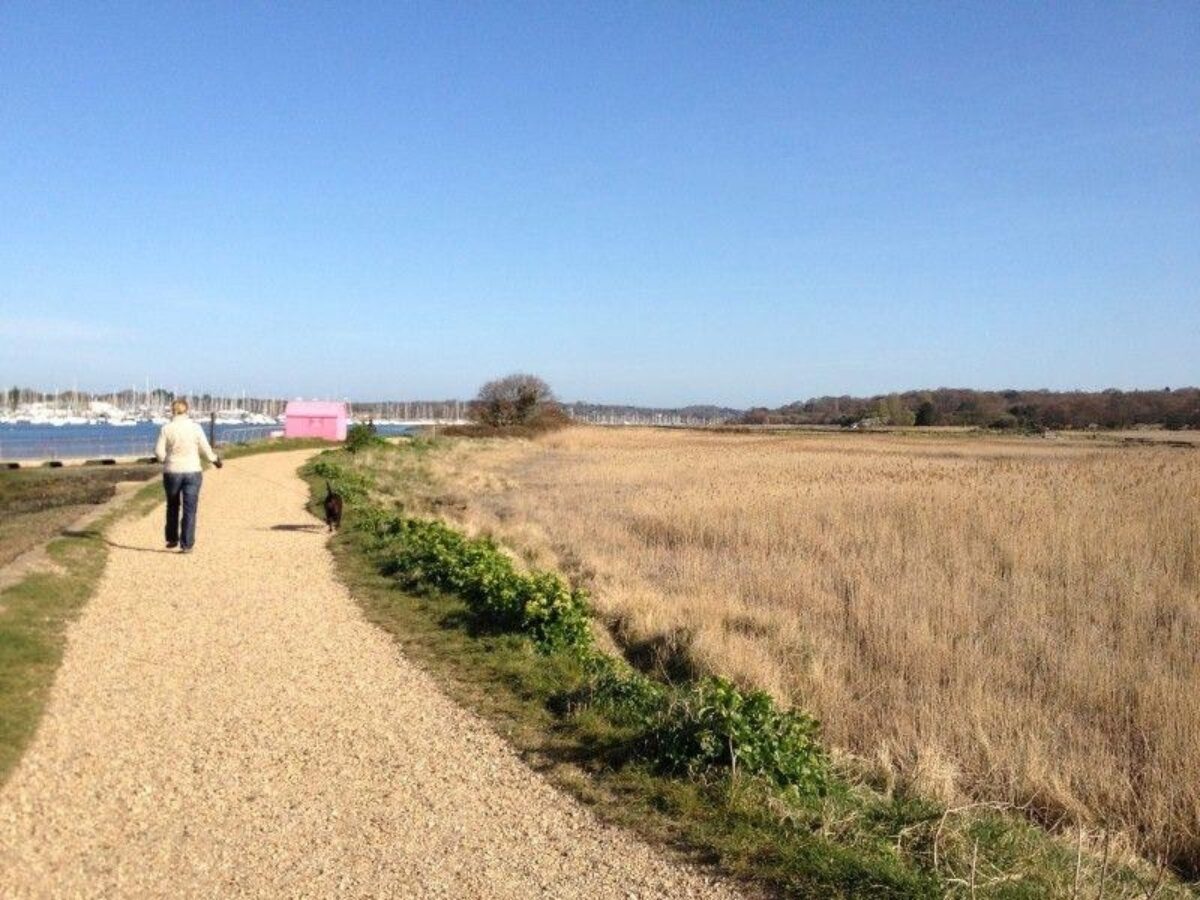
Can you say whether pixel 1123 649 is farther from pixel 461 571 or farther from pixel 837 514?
pixel 837 514

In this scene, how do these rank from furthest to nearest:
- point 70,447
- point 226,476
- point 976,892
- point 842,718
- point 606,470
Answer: point 70,447 → point 606,470 → point 226,476 → point 842,718 → point 976,892

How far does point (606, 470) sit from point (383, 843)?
30609 mm

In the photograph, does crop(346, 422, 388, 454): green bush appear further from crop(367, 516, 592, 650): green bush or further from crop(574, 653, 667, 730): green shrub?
crop(574, 653, 667, 730): green shrub

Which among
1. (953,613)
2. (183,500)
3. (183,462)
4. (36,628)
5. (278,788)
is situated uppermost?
(183,462)

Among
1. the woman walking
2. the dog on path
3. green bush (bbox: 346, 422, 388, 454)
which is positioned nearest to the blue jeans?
the woman walking

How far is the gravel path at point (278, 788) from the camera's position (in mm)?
4328

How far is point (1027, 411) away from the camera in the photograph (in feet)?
333

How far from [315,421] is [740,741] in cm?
5417

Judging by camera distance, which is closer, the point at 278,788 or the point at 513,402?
the point at 278,788

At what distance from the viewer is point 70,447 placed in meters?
43.6

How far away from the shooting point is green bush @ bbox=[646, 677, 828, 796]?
5.41 m

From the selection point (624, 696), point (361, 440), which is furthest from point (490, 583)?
point (361, 440)

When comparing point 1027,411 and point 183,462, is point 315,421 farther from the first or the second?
point 1027,411

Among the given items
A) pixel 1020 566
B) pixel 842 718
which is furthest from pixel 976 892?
pixel 1020 566
